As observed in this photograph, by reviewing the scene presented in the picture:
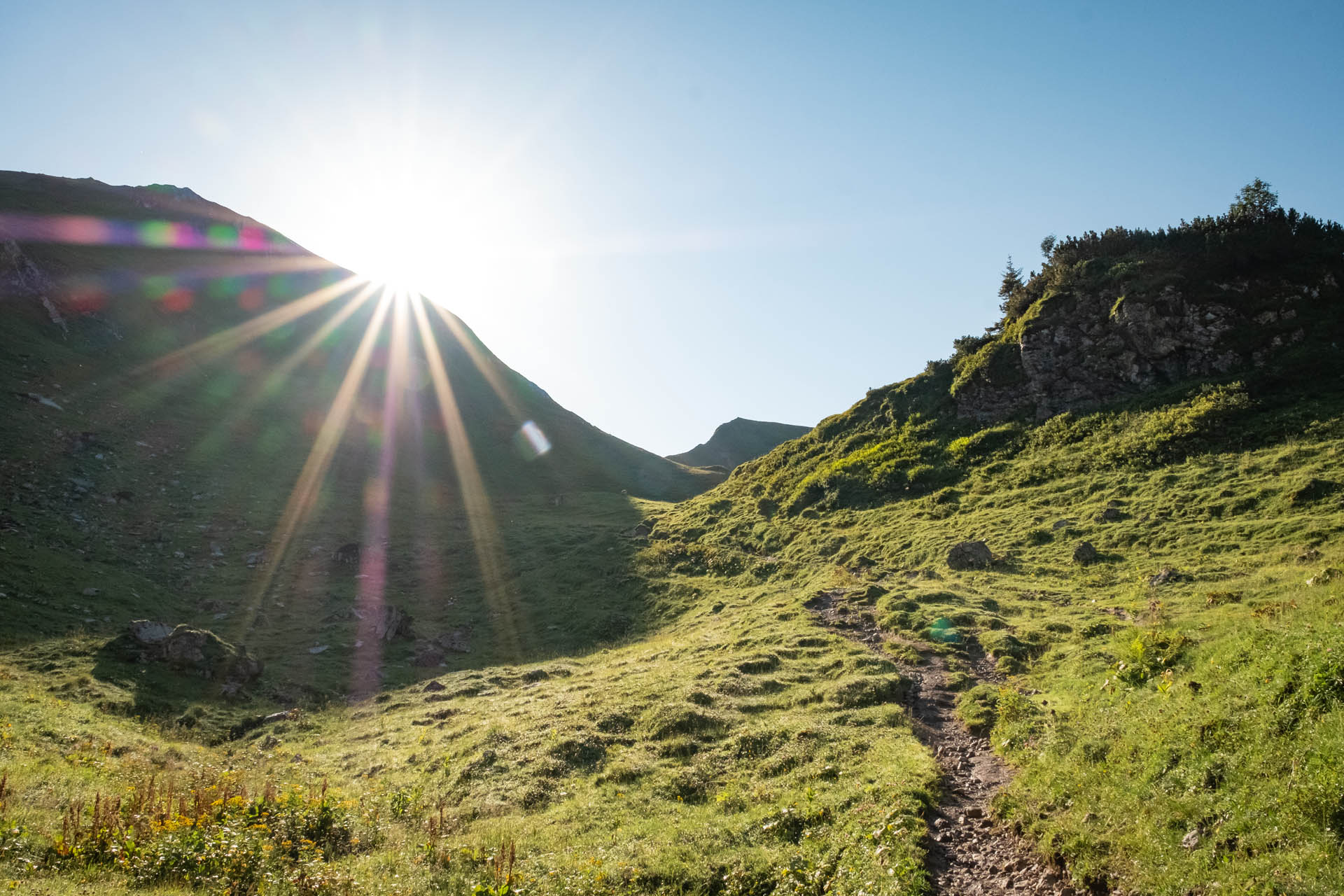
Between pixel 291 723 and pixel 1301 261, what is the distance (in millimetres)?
66054

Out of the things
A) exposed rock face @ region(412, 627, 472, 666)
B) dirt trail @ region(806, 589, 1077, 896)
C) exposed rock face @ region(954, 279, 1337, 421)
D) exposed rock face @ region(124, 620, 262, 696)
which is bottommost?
dirt trail @ region(806, 589, 1077, 896)

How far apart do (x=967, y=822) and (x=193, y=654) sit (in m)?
31.9

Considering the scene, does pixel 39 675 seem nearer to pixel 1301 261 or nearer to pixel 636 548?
pixel 636 548

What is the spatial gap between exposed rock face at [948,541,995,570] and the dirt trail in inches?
482

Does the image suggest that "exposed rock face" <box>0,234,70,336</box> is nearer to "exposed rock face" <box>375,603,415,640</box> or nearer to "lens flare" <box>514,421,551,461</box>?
"lens flare" <box>514,421,551,461</box>

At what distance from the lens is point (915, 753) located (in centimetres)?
1522

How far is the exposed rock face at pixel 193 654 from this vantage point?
1101 inches

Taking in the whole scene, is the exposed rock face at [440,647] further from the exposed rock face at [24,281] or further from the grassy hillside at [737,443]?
the grassy hillside at [737,443]

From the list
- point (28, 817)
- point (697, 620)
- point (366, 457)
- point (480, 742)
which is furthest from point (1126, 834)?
point (366, 457)

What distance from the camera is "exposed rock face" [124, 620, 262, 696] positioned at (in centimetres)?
2795

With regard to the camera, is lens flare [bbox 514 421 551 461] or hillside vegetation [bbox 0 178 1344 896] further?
lens flare [bbox 514 421 551 461]

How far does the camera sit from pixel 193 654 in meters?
28.2

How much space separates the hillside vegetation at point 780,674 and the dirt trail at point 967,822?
0.29m

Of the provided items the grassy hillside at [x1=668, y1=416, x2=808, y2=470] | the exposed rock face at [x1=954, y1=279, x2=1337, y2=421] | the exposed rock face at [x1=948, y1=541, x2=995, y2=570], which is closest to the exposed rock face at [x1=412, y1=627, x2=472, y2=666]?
the exposed rock face at [x1=948, y1=541, x2=995, y2=570]
